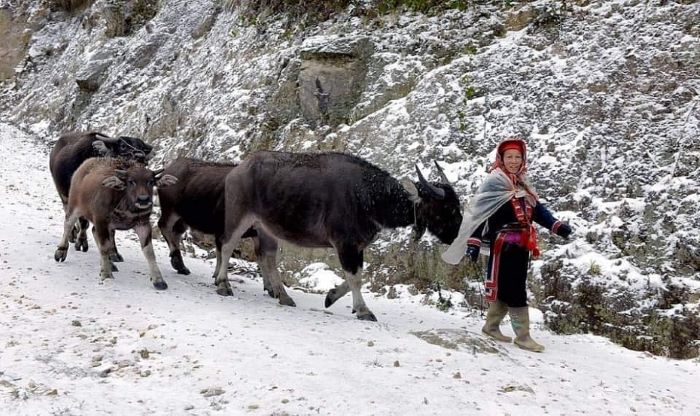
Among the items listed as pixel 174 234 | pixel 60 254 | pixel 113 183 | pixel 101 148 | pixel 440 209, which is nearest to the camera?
pixel 440 209

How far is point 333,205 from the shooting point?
7738 mm

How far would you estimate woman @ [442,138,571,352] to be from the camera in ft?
21.7

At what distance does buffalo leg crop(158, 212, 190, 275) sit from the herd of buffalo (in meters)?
0.04

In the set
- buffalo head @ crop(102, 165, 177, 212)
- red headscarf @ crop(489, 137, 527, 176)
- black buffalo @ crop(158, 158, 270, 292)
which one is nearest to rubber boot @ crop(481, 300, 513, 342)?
red headscarf @ crop(489, 137, 527, 176)

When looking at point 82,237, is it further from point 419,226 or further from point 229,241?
point 419,226

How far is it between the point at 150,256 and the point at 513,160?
16.7ft

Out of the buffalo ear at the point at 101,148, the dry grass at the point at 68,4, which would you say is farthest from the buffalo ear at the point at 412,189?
the dry grass at the point at 68,4

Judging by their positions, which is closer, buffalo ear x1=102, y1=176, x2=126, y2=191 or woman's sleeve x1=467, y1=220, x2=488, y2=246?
woman's sleeve x1=467, y1=220, x2=488, y2=246

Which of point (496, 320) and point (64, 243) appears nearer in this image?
point (496, 320)

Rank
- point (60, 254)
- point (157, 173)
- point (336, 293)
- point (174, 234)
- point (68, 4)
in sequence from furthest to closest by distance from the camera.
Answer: point (68, 4)
point (174, 234)
point (60, 254)
point (157, 173)
point (336, 293)

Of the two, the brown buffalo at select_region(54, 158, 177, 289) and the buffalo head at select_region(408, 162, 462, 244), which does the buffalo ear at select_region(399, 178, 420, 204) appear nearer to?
the buffalo head at select_region(408, 162, 462, 244)

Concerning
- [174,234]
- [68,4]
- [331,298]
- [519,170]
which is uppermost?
[68,4]

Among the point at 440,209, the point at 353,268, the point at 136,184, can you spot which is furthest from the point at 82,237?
the point at 440,209

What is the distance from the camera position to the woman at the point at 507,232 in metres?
6.62
